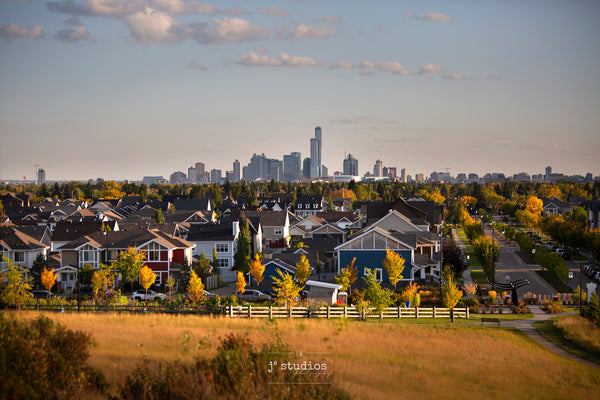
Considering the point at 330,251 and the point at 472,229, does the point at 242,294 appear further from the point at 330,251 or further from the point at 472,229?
the point at 472,229

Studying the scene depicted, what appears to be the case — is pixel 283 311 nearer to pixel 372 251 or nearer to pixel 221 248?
pixel 372 251

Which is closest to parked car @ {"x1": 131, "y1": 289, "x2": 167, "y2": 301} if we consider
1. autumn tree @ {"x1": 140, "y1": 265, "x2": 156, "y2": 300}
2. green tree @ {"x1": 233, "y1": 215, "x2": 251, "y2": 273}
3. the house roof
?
autumn tree @ {"x1": 140, "y1": 265, "x2": 156, "y2": 300}

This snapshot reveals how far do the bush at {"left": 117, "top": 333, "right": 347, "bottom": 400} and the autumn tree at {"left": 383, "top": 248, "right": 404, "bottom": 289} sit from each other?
30.8 metres

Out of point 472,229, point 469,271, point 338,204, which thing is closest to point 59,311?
point 469,271

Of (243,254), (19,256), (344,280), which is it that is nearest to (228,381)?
(344,280)

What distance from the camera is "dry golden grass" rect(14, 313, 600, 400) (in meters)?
17.7

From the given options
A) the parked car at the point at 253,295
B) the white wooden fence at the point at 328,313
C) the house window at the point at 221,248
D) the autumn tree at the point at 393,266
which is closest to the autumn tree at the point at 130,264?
the parked car at the point at 253,295

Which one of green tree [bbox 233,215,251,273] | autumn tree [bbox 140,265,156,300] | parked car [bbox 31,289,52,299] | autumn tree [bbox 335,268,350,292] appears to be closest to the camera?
autumn tree [bbox 335,268,350,292]

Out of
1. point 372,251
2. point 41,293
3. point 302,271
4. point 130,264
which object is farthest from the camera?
point 372,251

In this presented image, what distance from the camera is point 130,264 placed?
46.4 meters

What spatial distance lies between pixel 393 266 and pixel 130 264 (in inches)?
822

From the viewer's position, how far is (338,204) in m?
154

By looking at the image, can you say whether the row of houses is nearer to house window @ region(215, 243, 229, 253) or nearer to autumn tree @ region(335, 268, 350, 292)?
house window @ region(215, 243, 229, 253)

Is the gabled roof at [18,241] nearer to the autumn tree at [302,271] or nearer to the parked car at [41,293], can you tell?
the parked car at [41,293]
